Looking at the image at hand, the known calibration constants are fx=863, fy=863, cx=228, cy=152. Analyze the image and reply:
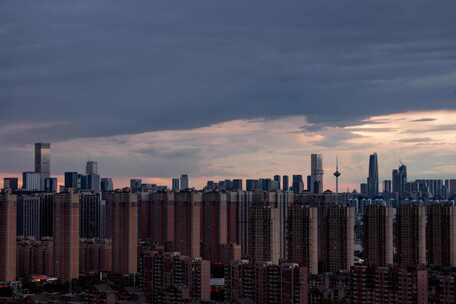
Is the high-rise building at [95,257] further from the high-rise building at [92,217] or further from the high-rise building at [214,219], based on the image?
the high-rise building at [92,217]

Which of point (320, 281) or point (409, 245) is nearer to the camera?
point (320, 281)

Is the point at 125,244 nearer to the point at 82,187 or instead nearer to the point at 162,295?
the point at 162,295

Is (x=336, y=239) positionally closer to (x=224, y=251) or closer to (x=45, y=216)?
(x=224, y=251)

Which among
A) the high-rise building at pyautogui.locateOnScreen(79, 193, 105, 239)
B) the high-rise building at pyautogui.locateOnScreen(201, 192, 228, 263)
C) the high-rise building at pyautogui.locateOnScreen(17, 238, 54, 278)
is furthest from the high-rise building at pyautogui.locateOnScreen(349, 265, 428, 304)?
the high-rise building at pyautogui.locateOnScreen(79, 193, 105, 239)

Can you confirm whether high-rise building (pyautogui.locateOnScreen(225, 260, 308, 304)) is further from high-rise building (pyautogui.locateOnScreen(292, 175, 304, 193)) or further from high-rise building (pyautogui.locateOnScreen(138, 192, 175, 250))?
high-rise building (pyautogui.locateOnScreen(292, 175, 304, 193))


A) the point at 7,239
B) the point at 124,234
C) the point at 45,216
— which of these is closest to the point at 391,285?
the point at 124,234

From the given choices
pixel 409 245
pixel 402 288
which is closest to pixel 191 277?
pixel 402 288

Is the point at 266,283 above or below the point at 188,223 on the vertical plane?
below
